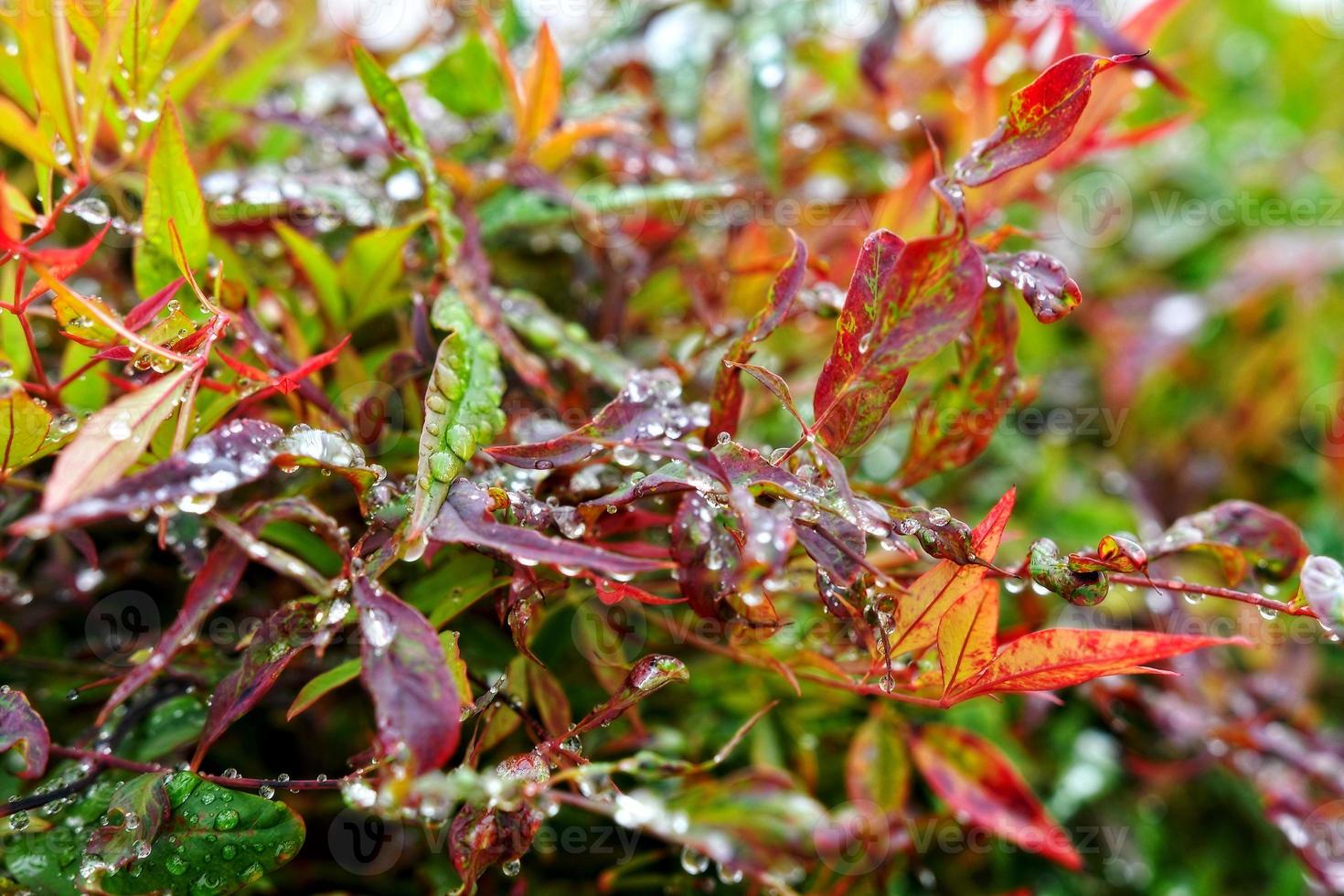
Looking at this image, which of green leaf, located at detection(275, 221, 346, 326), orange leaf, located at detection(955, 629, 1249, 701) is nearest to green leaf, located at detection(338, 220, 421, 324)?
green leaf, located at detection(275, 221, 346, 326)

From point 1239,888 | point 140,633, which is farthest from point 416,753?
point 1239,888

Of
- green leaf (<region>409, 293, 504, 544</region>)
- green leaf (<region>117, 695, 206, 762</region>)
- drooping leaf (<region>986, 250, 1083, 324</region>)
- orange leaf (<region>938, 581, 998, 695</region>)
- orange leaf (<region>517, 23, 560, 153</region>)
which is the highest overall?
orange leaf (<region>517, 23, 560, 153</region>)

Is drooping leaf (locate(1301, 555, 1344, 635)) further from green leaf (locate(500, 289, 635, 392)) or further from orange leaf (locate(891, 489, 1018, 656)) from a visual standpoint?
green leaf (locate(500, 289, 635, 392))

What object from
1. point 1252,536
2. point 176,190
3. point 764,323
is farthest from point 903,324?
point 176,190

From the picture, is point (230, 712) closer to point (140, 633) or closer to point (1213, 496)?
point (140, 633)

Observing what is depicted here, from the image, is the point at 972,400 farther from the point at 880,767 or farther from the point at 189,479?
the point at 189,479

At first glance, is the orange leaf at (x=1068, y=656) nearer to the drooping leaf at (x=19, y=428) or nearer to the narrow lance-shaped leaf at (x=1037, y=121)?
the narrow lance-shaped leaf at (x=1037, y=121)
